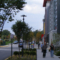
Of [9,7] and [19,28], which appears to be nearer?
[9,7]

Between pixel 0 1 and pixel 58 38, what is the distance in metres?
14.7

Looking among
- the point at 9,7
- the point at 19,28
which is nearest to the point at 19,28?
the point at 19,28

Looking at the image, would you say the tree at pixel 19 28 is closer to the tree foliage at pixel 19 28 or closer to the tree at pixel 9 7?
the tree foliage at pixel 19 28

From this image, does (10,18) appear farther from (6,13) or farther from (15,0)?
(15,0)

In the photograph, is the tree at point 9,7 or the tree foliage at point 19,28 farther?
the tree foliage at point 19,28

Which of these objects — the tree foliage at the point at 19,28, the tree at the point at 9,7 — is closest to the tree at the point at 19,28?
the tree foliage at the point at 19,28

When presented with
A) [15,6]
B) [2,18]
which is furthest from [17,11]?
[2,18]

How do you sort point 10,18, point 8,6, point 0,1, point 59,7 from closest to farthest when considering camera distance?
point 0,1, point 8,6, point 10,18, point 59,7

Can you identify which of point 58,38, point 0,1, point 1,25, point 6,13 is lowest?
point 58,38

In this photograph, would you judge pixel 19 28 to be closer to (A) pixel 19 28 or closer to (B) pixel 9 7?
(A) pixel 19 28

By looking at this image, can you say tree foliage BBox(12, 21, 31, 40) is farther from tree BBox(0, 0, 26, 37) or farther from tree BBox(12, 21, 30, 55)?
tree BBox(0, 0, 26, 37)

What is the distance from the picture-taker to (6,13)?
8570mm

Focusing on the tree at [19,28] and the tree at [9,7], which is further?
the tree at [19,28]

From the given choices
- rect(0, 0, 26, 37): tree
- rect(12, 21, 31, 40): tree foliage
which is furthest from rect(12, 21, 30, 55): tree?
rect(0, 0, 26, 37): tree
